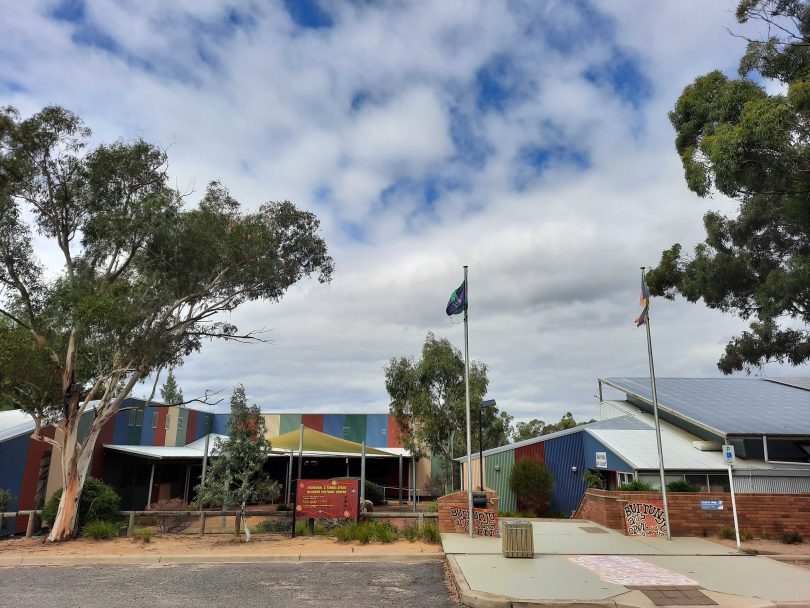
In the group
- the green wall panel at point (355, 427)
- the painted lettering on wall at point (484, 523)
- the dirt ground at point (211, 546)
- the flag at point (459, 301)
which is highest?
the flag at point (459, 301)

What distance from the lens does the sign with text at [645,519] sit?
15.2m

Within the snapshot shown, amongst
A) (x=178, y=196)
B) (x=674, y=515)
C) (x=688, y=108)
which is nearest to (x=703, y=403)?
(x=674, y=515)

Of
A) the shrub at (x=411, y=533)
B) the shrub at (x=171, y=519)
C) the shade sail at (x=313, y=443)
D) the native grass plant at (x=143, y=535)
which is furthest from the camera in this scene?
the shade sail at (x=313, y=443)

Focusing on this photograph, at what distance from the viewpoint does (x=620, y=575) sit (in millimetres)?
10406

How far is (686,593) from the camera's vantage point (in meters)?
9.08

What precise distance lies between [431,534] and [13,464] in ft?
48.6

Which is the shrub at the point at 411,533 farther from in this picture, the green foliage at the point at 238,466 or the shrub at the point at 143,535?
the shrub at the point at 143,535

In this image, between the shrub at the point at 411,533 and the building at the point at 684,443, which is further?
the building at the point at 684,443

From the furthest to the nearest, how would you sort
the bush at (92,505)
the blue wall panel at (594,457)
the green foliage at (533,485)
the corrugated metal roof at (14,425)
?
the green foliage at (533,485) < the blue wall panel at (594,457) < the corrugated metal roof at (14,425) < the bush at (92,505)

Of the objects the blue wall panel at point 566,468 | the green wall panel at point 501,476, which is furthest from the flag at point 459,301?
the green wall panel at point 501,476

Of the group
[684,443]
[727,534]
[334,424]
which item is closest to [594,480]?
[684,443]

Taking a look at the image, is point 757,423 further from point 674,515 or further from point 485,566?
point 485,566

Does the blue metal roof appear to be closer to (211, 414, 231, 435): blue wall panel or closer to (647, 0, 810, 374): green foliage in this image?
(647, 0, 810, 374): green foliage

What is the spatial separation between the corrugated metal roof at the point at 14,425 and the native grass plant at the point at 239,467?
28.1ft
